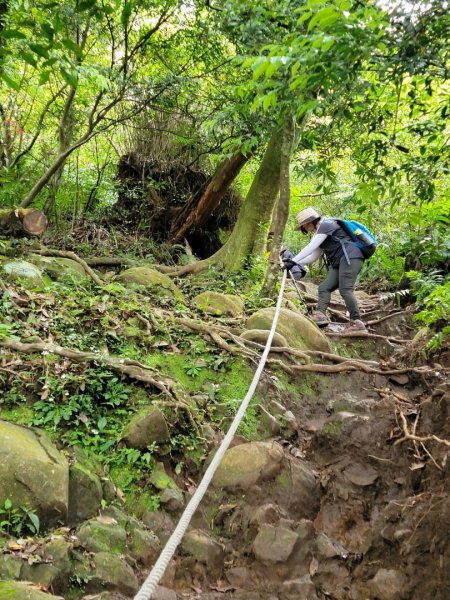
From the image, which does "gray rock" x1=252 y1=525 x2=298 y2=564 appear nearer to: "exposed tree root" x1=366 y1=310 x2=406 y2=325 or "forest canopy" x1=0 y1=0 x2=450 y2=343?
"forest canopy" x1=0 y1=0 x2=450 y2=343

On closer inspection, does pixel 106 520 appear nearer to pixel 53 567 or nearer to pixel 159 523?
pixel 159 523

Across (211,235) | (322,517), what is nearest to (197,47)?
(211,235)

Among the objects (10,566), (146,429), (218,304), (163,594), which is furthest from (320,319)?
(10,566)

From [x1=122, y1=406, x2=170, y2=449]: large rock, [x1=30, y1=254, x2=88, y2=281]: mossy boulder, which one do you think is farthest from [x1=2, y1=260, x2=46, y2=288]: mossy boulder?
[x1=122, y1=406, x2=170, y2=449]: large rock

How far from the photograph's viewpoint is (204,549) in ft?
10.7

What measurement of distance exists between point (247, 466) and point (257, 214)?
5.73 meters

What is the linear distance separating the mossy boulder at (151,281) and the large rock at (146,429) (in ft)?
9.84

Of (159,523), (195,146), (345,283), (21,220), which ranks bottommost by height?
(159,523)

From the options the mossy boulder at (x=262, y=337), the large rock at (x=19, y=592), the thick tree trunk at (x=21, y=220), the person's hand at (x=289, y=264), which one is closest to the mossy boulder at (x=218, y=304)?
the mossy boulder at (x=262, y=337)

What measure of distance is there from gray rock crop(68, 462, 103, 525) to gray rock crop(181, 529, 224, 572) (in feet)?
2.27

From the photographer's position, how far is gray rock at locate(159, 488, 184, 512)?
3525 millimetres

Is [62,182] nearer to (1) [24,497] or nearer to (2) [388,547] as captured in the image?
(1) [24,497]

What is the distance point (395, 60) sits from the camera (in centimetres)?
288

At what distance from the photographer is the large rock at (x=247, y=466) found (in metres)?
3.83
